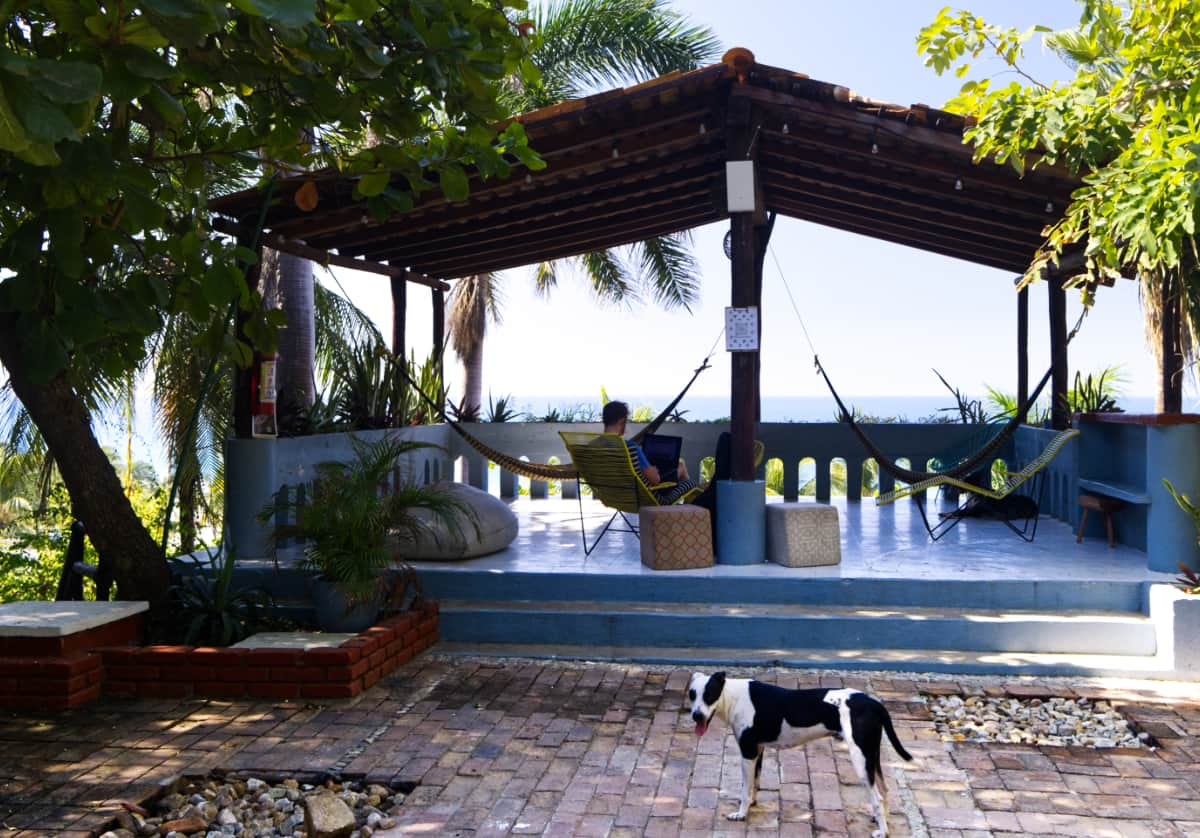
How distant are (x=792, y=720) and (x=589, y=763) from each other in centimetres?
88

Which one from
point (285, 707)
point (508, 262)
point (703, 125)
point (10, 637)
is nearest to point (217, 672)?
point (285, 707)

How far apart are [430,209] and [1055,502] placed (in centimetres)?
514

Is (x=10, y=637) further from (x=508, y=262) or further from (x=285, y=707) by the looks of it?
(x=508, y=262)

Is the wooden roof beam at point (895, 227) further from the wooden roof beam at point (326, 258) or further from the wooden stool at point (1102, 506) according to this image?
the wooden roof beam at point (326, 258)

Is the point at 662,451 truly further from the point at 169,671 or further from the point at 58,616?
the point at 58,616

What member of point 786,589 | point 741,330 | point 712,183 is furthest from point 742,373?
point 712,183

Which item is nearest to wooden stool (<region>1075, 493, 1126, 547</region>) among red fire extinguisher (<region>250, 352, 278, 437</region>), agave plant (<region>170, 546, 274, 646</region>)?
agave plant (<region>170, 546, 274, 646</region>)

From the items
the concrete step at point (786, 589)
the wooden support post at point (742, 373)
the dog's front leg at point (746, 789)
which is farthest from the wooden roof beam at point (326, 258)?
the dog's front leg at point (746, 789)

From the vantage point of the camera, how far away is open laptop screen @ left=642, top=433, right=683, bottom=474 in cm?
730

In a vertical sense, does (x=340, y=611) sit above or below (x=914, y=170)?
below

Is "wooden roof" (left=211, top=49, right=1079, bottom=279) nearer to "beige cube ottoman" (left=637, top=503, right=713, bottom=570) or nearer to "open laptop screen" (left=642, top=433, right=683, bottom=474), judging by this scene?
"open laptop screen" (left=642, top=433, right=683, bottom=474)

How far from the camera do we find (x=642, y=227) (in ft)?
28.9

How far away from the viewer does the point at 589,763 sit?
384cm

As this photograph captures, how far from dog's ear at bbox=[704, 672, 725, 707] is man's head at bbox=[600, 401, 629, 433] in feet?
11.4
